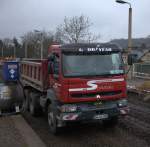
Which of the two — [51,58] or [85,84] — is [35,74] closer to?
[51,58]

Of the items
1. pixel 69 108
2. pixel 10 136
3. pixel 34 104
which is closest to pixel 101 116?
pixel 69 108

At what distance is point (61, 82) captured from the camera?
10781mm

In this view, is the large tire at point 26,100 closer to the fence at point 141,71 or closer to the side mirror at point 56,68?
the side mirror at point 56,68

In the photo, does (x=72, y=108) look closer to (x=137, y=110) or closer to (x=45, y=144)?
(x=45, y=144)

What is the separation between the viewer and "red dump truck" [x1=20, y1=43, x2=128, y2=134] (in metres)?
10.8

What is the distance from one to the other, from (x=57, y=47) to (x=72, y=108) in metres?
1.83

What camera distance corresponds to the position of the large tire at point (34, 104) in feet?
48.6

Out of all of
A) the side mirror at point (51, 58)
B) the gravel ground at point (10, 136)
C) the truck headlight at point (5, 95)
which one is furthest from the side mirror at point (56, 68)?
the truck headlight at point (5, 95)

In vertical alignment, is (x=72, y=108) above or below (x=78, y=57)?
below

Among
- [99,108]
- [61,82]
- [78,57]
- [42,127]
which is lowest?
[42,127]

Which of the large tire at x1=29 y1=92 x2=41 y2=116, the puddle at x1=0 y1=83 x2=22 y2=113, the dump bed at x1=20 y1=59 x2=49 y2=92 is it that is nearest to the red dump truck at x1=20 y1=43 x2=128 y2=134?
the dump bed at x1=20 y1=59 x2=49 y2=92

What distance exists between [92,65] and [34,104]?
15.4 ft

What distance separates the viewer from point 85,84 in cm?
1078

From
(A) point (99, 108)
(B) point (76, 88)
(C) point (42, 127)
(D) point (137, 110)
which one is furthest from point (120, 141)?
(D) point (137, 110)
